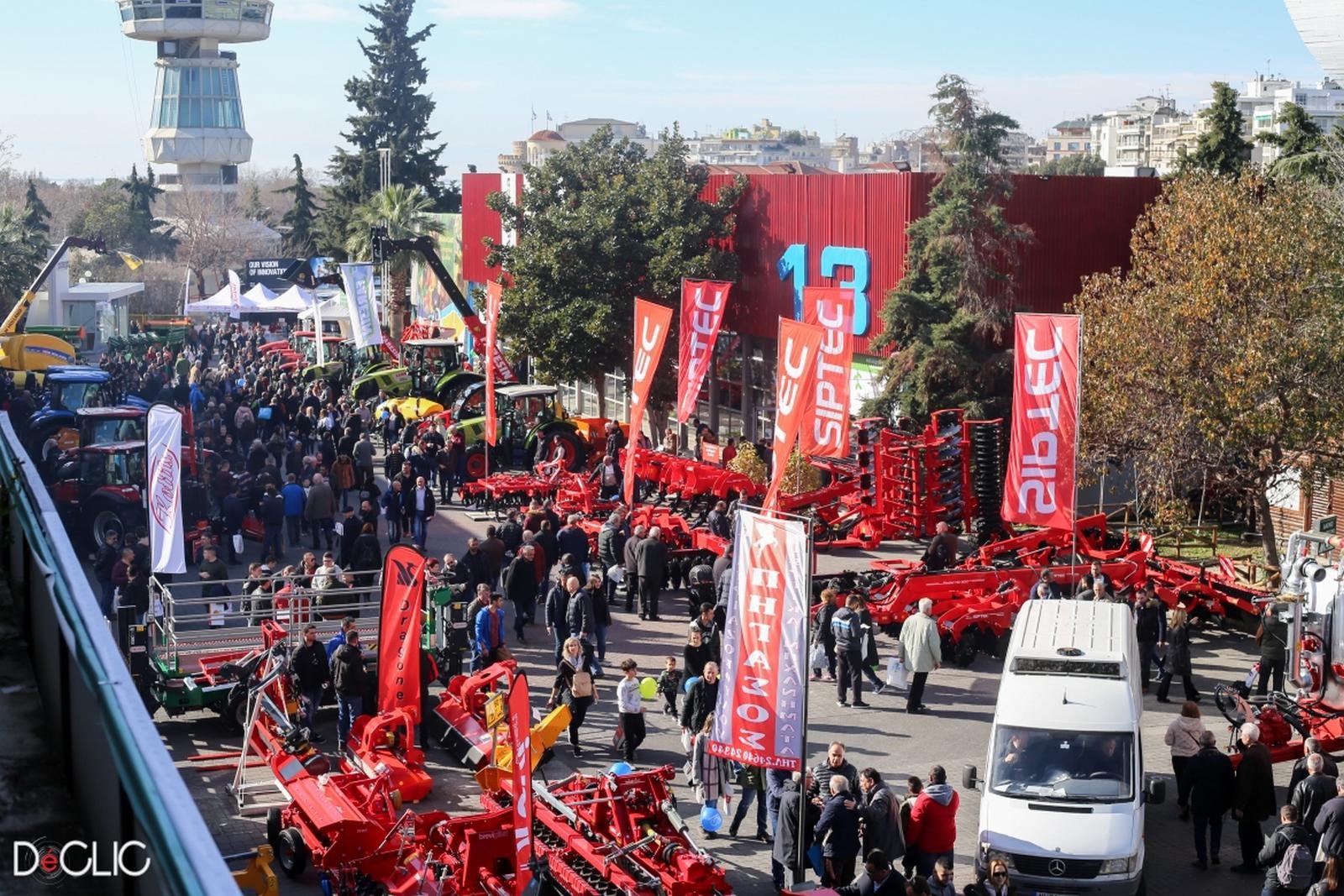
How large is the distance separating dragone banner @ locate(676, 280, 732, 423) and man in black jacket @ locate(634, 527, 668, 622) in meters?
2.72

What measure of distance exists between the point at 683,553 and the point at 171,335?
40985 mm

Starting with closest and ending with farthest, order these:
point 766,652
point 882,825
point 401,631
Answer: point 882,825 → point 766,652 → point 401,631

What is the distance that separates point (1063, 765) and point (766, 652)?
8.82 feet

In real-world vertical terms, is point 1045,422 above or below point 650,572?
above

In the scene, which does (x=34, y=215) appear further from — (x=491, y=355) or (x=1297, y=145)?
(x=1297, y=145)

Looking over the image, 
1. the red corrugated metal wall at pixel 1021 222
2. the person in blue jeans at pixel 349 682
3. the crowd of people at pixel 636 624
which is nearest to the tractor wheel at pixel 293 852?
the person in blue jeans at pixel 349 682

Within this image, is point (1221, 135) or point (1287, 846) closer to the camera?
point (1287, 846)

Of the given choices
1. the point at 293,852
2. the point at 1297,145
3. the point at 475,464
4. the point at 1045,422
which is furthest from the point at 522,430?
the point at 293,852

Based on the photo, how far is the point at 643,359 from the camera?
22594 millimetres

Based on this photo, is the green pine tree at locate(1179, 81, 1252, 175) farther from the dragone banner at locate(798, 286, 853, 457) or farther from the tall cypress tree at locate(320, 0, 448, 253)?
the tall cypress tree at locate(320, 0, 448, 253)

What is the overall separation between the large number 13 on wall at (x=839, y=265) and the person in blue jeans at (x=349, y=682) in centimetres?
1570

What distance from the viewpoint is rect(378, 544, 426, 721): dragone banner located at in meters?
13.9

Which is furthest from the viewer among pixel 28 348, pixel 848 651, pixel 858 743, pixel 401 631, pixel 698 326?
pixel 28 348

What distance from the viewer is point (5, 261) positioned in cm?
5331
